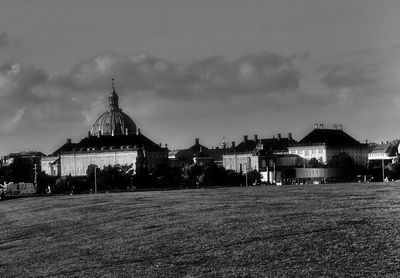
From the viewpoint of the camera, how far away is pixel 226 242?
25672 millimetres

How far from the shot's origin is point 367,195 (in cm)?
3881

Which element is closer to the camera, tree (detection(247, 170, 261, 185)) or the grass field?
the grass field

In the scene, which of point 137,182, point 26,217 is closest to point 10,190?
point 137,182

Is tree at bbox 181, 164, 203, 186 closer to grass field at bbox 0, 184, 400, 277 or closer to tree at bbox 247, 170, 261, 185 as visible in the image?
tree at bbox 247, 170, 261, 185

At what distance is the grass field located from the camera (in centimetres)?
2155

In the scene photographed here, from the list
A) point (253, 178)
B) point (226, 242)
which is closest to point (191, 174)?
point (253, 178)

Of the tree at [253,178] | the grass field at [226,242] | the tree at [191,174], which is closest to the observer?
the grass field at [226,242]

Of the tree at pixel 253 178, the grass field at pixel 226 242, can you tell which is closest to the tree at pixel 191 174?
the tree at pixel 253 178

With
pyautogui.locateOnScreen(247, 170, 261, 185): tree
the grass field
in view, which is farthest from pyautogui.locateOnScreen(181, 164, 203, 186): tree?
the grass field

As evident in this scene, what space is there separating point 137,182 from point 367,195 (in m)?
114

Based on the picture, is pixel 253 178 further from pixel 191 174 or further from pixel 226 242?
pixel 226 242

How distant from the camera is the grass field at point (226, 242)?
848 inches

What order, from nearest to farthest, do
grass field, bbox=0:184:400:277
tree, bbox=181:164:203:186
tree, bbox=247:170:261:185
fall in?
grass field, bbox=0:184:400:277
tree, bbox=181:164:203:186
tree, bbox=247:170:261:185

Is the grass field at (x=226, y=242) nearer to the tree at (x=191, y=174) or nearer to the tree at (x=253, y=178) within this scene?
the tree at (x=191, y=174)
